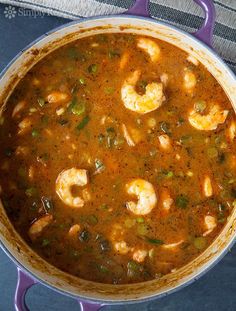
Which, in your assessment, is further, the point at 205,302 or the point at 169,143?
the point at 205,302

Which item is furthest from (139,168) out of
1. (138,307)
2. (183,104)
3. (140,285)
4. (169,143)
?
(138,307)

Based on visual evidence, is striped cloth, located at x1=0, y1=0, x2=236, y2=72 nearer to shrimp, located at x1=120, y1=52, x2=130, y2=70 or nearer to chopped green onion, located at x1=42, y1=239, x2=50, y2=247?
shrimp, located at x1=120, y1=52, x2=130, y2=70

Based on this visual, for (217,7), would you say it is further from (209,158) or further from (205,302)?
(205,302)

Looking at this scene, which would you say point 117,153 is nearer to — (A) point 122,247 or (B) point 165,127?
(B) point 165,127

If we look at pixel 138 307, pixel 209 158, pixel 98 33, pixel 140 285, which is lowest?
pixel 138 307

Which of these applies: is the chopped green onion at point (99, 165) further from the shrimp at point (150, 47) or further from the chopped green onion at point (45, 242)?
the shrimp at point (150, 47)

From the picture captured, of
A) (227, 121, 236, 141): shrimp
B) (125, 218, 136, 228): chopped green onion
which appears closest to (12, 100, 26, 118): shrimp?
(125, 218, 136, 228): chopped green onion

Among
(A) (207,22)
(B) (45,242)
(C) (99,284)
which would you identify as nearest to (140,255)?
(C) (99,284)
